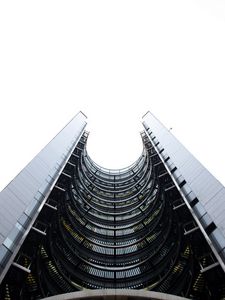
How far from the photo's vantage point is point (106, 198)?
162 ft

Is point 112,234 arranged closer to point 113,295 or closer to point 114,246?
point 114,246

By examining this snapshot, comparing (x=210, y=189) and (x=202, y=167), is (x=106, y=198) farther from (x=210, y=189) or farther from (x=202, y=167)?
(x=210, y=189)

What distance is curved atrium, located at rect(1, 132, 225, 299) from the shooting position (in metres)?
20.9

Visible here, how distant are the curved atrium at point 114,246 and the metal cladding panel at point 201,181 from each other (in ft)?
6.69

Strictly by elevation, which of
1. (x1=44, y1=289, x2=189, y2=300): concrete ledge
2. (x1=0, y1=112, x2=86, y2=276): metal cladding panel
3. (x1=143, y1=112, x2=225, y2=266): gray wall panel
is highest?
(x1=0, y1=112, x2=86, y2=276): metal cladding panel

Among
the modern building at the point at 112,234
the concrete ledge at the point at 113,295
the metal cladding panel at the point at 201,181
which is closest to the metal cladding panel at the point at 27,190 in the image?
the modern building at the point at 112,234

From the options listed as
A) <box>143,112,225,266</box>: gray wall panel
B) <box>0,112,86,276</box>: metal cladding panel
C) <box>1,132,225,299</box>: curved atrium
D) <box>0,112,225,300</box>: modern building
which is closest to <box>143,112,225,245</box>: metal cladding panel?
<box>143,112,225,266</box>: gray wall panel

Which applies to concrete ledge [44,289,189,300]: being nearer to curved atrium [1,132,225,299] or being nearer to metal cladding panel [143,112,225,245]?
curved atrium [1,132,225,299]

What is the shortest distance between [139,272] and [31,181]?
43.1ft

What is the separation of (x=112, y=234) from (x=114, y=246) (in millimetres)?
3231

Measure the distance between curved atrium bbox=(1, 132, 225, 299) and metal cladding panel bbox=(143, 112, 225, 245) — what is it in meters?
2.04

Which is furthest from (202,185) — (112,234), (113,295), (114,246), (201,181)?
(112,234)

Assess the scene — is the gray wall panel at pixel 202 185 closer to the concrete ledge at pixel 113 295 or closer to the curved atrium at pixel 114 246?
the curved atrium at pixel 114 246

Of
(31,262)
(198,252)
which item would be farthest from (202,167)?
(31,262)
